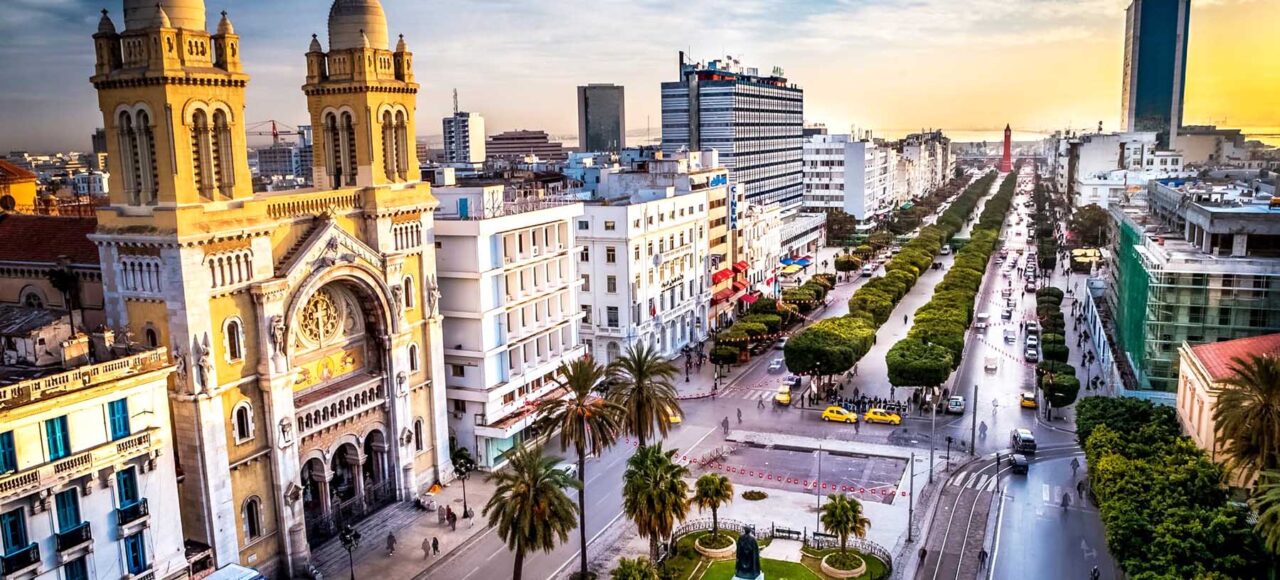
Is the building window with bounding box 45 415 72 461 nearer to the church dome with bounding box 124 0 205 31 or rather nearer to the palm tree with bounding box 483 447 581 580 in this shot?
the palm tree with bounding box 483 447 581 580

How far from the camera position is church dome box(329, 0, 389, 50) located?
188 ft

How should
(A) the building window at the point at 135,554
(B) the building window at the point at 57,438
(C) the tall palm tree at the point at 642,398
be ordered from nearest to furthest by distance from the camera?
(B) the building window at the point at 57,438 < (A) the building window at the point at 135,554 < (C) the tall palm tree at the point at 642,398

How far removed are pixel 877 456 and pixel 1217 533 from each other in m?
30.2

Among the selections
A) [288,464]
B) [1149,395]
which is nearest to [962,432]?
[1149,395]

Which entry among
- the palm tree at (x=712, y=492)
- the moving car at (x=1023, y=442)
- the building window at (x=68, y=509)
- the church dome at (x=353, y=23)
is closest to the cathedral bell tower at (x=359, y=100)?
the church dome at (x=353, y=23)

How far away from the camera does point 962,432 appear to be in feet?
244

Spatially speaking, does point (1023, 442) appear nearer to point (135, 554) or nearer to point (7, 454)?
point (135, 554)

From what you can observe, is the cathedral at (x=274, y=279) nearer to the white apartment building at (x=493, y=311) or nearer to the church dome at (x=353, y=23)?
the church dome at (x=353, y=23)

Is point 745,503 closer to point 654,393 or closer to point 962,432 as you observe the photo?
point 654,393

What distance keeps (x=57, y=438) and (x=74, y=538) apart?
454cm

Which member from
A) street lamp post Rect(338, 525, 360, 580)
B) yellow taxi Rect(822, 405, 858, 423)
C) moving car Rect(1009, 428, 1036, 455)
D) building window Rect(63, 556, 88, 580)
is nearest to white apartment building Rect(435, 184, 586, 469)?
street lamp post Rect(338, 525, 360, 580)

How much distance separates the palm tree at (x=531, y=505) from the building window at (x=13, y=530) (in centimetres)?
1948

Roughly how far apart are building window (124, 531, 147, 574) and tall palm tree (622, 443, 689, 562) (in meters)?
23.1

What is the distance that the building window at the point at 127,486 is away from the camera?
4194 centimetres
